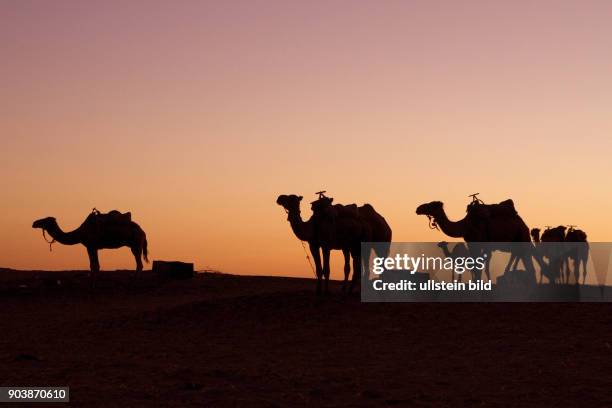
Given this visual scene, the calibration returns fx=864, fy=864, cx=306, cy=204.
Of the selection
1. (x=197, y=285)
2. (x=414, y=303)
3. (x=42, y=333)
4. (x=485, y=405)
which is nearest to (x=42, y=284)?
(x=197, y=285)

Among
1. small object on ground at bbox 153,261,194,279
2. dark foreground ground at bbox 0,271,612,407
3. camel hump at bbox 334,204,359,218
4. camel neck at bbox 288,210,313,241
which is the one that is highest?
camel hump at bbox 334,204,359,218

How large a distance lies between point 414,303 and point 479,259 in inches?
106

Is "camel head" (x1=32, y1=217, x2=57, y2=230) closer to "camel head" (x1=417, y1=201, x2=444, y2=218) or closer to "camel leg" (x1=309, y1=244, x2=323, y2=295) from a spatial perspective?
"camel leg" (x1=309, y1=244, x2=323, y2=295)

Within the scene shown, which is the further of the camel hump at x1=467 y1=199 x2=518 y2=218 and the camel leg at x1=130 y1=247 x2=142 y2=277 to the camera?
the camel leg at x1=130 y1=247 x2=142 y2=277

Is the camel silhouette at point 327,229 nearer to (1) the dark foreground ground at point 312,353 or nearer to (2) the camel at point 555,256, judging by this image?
(1) the dark foreground ground at point 312,353

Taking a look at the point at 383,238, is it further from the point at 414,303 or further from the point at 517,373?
the point at 517,373

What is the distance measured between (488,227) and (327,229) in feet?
14.6

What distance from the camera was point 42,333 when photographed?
58.5 feet

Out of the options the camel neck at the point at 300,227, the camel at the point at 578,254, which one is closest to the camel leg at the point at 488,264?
the camel neck at the point at 300,227

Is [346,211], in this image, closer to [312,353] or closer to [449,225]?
[449,225]

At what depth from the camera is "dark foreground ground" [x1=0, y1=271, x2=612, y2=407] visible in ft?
35.3

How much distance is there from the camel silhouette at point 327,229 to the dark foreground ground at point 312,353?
3.50 ft

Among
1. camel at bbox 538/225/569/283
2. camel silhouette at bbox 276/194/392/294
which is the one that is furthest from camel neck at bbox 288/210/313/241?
camel at bbox 538/225/569/283

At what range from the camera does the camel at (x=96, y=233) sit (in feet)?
97.2
